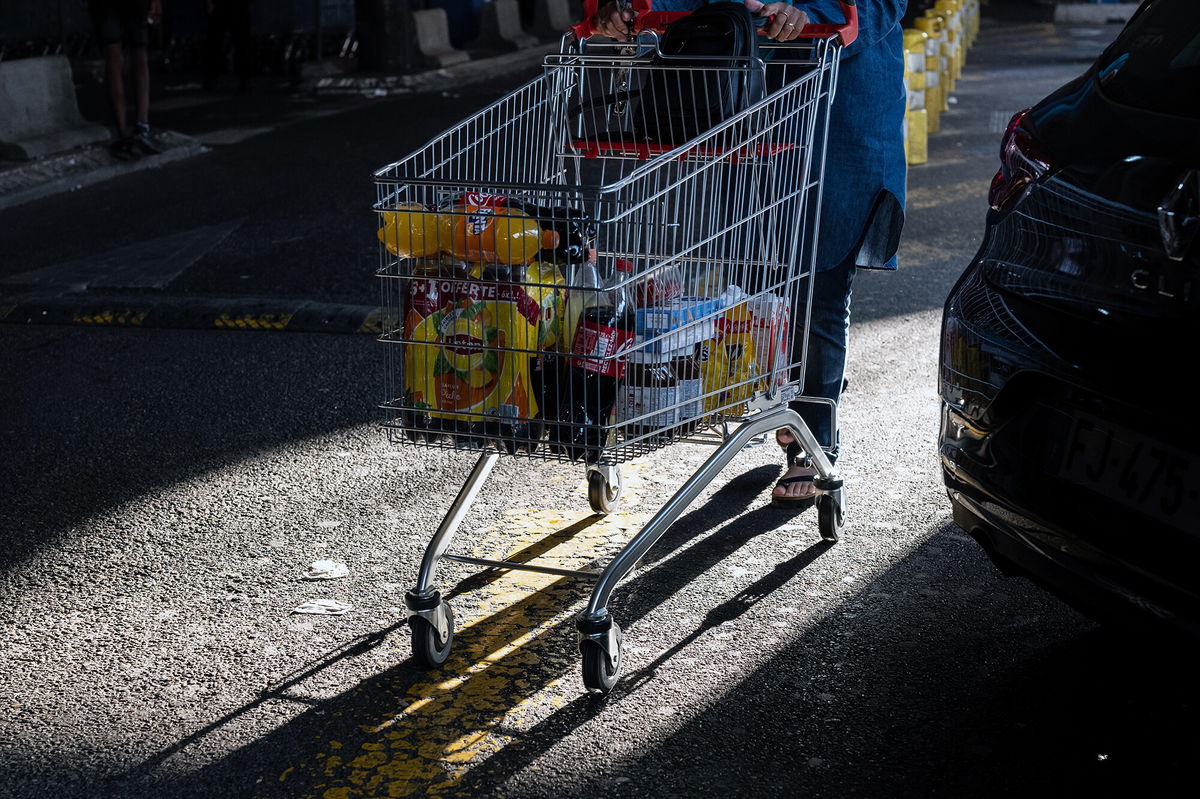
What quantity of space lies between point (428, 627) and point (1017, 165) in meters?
1.55

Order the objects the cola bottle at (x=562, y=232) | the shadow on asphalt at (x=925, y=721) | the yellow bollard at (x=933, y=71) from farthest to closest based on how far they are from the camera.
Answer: the yellow bollard at (x=933, y=71) < the cola bottle at (x=562, y=232) < the shadow on asphalt at (x=925, y=721)

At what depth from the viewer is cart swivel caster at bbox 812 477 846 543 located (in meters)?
3.48

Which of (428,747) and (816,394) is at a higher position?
(816,394)

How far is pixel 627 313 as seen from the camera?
271 cm

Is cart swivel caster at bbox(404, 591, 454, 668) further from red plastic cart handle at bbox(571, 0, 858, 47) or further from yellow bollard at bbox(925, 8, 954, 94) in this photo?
yellow bollard at bbox(925, 8, 954, 94)

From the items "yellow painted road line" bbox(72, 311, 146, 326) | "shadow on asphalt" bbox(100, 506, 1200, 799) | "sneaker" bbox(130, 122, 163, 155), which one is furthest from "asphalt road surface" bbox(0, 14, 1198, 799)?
"sneaker" bbox(130, 122, 163, 155)

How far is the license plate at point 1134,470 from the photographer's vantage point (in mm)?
2066

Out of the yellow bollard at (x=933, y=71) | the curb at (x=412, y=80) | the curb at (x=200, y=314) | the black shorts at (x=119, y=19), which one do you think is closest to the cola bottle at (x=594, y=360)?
the curb at (x=200, y=314)

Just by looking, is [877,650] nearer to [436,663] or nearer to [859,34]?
[436,663]

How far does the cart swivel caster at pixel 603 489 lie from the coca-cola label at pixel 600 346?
1.02 meters

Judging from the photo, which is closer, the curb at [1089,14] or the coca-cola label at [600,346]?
the coca-cola label at [600,346]

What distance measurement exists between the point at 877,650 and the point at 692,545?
0.74 m

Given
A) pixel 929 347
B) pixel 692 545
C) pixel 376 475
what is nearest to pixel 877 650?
pixel 692 545

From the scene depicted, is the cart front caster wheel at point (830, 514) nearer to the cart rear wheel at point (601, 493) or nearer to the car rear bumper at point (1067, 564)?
the cart rear wheel at point (601, 493)
